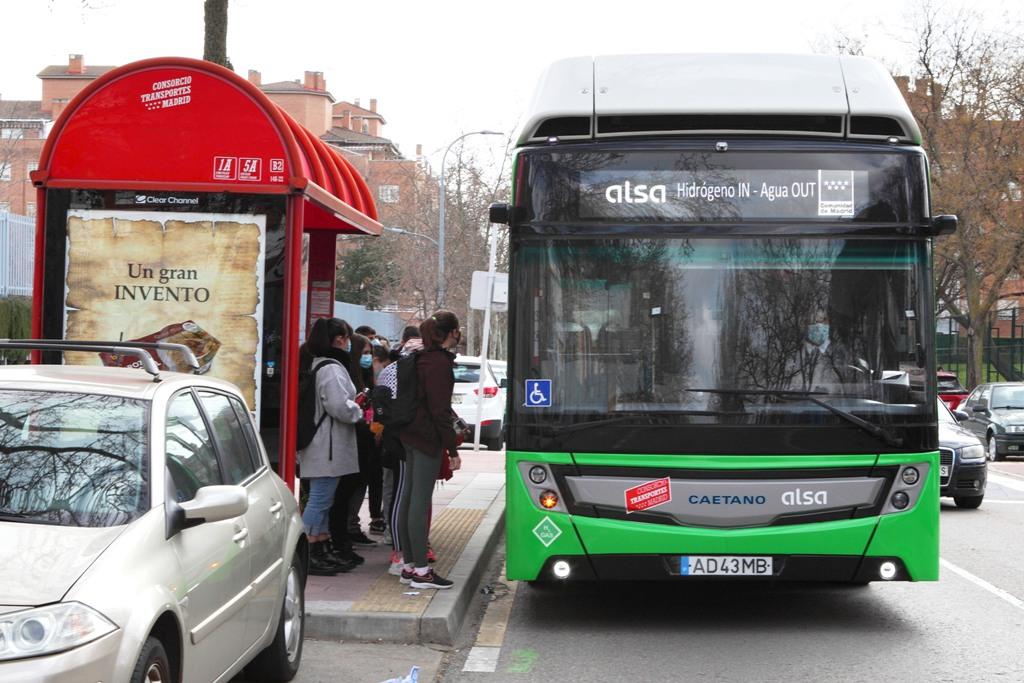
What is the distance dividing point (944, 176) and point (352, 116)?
86916 mm

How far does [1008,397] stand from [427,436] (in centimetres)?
2082

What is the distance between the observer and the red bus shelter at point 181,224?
8.63 m

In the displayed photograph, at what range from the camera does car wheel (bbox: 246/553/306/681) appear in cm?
616

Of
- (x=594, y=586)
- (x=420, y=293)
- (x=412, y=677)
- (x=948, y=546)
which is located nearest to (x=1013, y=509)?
(x=948, y=546)

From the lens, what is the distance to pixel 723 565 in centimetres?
763

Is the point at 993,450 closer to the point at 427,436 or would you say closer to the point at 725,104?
the point at 725,104

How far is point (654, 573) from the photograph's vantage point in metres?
7.63

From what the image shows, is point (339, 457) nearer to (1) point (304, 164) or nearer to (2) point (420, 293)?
(1) point (304, 164)

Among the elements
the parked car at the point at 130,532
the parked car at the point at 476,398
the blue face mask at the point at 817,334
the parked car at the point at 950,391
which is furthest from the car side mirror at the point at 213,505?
the parked car at the point at 950,391

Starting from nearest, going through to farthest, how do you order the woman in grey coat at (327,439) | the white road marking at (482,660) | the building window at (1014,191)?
the white road marking at (482,660) < the woman in grey coat at (327,439) < the building window at (1014,191)

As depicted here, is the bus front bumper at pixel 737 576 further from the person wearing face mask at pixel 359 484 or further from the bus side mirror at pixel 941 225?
the person wearing face mask at pixel 359 484

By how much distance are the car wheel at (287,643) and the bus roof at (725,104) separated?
122 inches

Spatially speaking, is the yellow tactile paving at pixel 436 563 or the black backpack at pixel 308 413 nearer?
the yellow tactile paving at pixel 436 563

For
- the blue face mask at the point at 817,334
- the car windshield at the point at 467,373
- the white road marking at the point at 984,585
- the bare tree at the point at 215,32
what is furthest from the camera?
the car windshield at the point at 467,373
